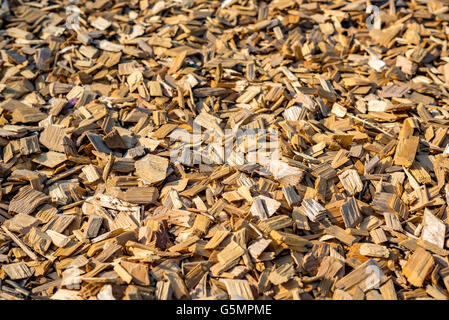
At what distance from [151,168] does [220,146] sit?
0.54 m

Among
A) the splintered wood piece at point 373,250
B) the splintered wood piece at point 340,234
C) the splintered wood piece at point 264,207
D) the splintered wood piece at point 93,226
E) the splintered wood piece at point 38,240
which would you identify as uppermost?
the splintered wood piece at point 264,207

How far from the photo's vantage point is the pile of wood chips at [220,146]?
260 cm

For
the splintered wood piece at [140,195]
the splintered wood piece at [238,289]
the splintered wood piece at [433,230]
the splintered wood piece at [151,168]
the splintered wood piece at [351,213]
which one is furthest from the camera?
the splintered wood piece at [151,168]

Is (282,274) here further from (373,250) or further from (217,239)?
(373,250)

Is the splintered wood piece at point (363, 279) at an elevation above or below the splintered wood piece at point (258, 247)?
below

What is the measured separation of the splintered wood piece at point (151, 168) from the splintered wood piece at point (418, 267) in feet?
5.40

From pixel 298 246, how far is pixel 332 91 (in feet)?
5.27

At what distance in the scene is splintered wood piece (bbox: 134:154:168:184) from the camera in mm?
3078

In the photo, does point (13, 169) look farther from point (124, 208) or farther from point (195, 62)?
point (195, 62)

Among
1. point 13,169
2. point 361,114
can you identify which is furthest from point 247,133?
point 13,169

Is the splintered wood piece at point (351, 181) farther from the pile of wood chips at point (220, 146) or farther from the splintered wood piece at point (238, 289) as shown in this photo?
the splintered wood piece at point (238, 289)

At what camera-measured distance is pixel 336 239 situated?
2764 mm

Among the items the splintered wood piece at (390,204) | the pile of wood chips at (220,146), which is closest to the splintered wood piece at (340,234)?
the pile of wood chips at (220,146)

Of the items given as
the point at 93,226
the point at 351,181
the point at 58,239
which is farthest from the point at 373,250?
the point at 58,239
